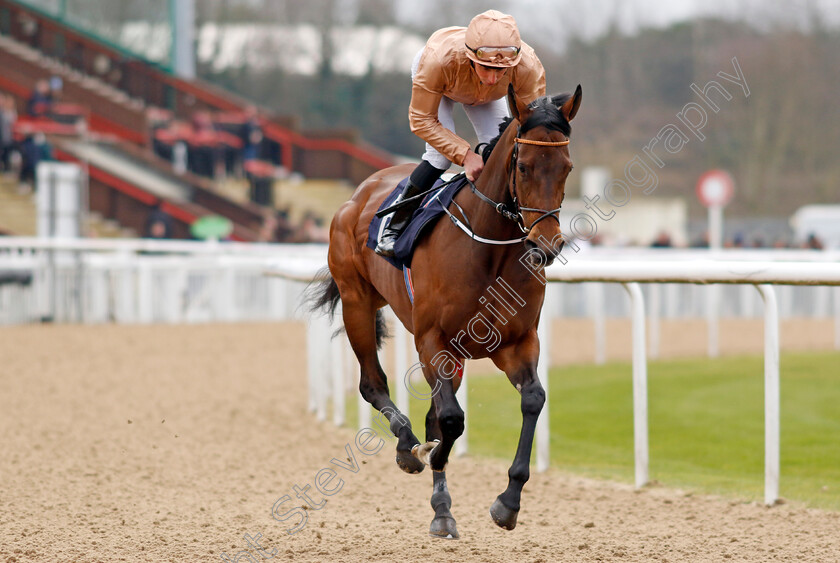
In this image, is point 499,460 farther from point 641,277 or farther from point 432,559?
point 432,559

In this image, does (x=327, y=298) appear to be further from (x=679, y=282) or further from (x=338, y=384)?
(x=679, y=282)

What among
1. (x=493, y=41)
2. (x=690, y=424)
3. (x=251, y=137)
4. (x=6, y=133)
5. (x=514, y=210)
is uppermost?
(x=493, y=41)

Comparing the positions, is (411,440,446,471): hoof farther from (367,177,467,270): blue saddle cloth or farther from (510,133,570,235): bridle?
(510,133,570,235): bridle

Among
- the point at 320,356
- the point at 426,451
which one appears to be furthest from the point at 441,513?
the point at 320,356

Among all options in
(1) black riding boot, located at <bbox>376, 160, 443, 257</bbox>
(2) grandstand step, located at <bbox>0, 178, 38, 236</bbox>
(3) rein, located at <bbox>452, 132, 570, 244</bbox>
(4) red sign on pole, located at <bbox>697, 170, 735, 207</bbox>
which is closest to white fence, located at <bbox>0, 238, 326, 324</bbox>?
(2) grandstand step, located at <bbox>0, 178, 38, 236</bbox>

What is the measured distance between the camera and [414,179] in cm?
496

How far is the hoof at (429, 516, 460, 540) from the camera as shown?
4.48 meters

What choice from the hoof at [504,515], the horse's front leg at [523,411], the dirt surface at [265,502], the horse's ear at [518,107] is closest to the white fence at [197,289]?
the dirt surface at [265,502]

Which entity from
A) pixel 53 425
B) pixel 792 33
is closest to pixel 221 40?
pixel 792 33

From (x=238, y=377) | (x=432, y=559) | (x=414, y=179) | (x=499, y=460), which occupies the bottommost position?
(x=238, y=377)

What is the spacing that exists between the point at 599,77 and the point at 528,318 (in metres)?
40.5

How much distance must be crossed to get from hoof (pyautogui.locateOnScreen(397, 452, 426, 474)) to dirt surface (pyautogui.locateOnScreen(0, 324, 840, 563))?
0.23 meters

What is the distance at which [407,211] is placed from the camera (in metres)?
4.93

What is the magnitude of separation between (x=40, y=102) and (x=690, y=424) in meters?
16.6
